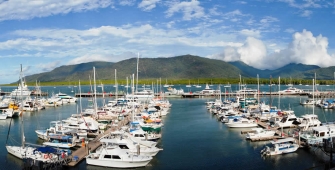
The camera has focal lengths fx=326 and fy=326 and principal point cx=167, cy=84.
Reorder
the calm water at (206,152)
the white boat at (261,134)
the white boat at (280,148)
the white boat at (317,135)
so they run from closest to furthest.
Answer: the calm water at (206,152) < the white boat at (280,148) < the white boat at (317,135) < the white boat at (261,134)

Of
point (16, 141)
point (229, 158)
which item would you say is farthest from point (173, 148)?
point (16, 141)

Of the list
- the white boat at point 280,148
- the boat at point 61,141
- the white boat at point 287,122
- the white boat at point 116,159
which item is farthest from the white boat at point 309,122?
the boat at point 61,141

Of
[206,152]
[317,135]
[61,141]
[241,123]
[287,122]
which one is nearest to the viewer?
[206,152]

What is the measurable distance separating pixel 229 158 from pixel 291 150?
646 centimetres

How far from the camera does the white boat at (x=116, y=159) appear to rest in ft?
92.6

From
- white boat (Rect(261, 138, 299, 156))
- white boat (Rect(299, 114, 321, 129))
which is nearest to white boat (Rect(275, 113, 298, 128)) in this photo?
white boat (Rect(299, 114, 321, 129))

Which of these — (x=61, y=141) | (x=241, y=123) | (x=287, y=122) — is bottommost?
(x=61, y=141)

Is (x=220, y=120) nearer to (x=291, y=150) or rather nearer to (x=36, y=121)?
(x=291, y=150)

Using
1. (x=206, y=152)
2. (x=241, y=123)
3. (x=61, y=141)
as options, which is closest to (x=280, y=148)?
(x=206, y=152)

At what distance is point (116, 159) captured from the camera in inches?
1110

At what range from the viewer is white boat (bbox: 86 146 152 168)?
2823cm

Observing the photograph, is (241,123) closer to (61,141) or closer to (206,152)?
(206,152)

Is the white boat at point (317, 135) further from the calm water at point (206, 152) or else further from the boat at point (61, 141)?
the boat at point (61, 141)

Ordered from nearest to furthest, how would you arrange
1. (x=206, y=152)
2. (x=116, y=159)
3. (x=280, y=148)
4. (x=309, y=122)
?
(x=116, y=159)
(x=280, y=148)
(x=206, y=152)
(x=309, y=122)
